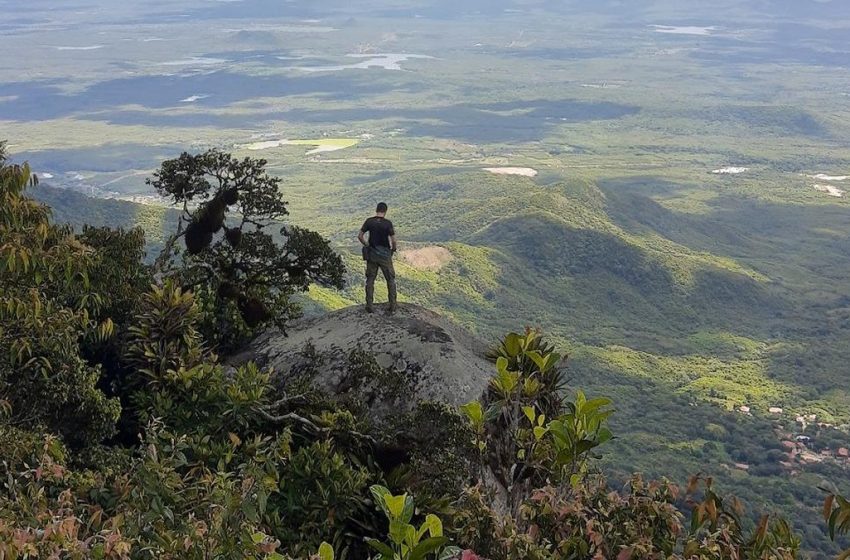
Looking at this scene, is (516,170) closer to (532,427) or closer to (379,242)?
(379,242)

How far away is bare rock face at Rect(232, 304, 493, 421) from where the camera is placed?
1317cm

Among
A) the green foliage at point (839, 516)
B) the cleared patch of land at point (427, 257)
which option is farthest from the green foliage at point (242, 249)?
the cleared patch of land at point (427, 257)

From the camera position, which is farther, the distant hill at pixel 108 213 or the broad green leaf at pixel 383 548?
the distant hill at pixel 108 213

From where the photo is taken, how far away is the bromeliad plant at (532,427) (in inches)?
267

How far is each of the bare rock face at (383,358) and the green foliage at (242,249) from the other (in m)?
1.29

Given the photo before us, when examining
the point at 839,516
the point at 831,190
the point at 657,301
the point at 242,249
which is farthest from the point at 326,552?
the point at 831,190

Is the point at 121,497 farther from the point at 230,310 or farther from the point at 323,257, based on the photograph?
the point at 323,257

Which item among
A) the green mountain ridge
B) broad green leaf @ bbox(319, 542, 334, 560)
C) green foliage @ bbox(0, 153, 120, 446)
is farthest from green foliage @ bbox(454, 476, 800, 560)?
the green mountain ridge

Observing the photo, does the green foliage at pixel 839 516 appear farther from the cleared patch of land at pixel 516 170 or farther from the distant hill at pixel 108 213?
the cleared patch of land at pixel 516 170

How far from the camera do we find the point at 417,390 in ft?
43.1

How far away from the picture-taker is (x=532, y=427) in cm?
988

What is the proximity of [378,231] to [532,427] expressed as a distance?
5.78 metres

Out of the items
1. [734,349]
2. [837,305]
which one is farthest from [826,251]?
[734,349]

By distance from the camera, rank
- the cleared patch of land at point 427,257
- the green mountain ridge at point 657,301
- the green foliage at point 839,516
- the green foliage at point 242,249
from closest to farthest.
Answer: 1. the green foliage at point 839,516
2. the green foliage at point 242,249
3. the green mountain ridge at point 657,301
4. the cleared patch of land at point 427,257
